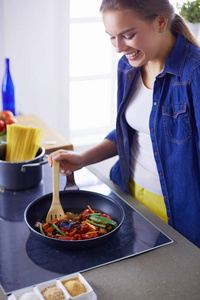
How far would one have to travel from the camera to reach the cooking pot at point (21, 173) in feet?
4.98

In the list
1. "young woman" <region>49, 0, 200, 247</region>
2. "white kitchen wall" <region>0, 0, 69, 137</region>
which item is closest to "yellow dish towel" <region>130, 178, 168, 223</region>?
"young woman" <region>49, 0, 200, 247</region>

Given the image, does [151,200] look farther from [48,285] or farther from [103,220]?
[48,285]

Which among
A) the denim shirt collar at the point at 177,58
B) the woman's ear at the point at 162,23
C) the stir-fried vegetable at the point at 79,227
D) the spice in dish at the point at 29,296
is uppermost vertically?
the woman's ear at the point at 162,23

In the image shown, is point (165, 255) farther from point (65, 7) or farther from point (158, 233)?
point (65, 7)

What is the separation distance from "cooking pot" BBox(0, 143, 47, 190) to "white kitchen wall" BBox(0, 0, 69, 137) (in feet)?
4.87

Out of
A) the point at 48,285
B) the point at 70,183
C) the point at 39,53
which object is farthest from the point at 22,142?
the point at 39,53

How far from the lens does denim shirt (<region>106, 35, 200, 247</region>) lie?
1.40 m

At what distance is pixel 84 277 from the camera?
1124 mm

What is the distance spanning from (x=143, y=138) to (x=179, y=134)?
0.22m

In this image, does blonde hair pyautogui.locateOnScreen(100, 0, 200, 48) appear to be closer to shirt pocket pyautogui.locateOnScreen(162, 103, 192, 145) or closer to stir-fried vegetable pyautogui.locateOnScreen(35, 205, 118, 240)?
shirt pocket pyautogui.locateOnScreen(162, 103, 192, 145)

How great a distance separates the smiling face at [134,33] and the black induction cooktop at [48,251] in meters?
0.54

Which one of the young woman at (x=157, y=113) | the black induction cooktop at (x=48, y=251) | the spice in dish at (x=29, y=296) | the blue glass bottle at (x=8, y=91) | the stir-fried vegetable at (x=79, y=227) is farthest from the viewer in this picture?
the blue glass bottle at (x=8, y=91)

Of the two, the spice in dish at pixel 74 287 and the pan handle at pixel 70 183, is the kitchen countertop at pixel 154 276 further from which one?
the pan handle at pixel 70 183

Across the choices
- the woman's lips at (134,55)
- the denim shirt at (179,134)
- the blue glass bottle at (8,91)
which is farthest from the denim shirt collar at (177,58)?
the blue glass bottle at (8,91)
